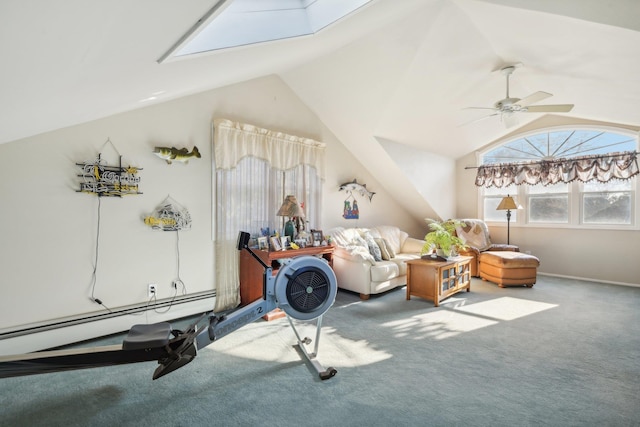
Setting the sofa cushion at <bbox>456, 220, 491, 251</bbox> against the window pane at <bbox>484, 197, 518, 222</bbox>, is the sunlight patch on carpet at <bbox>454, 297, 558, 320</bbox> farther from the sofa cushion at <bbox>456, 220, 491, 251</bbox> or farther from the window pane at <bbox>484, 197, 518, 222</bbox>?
the window pane at <bbox>484, 197, 518, 222</bbox>

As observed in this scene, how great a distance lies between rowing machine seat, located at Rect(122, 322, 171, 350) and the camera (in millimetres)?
1951

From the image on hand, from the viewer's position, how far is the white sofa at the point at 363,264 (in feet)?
14.3

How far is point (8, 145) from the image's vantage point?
260cm

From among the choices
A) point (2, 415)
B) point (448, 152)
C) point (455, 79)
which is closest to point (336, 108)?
point (455, 79)

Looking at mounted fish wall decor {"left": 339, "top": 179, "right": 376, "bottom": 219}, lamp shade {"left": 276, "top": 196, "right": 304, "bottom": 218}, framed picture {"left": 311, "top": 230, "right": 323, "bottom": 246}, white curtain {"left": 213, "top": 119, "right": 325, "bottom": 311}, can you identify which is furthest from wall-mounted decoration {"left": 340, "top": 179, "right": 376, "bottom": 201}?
lamp shade {"left": 276, "top": 196, "right": 304, "bottom": 218}

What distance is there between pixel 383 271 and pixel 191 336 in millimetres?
2873

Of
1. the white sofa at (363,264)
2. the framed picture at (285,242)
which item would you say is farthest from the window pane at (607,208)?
the framed picture at (285,242)

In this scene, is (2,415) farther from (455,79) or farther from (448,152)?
(448,152)

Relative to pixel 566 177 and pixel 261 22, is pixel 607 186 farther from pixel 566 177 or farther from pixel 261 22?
pixel 261 22

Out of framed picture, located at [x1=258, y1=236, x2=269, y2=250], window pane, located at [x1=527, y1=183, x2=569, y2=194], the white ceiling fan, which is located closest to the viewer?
the white ceiling fan

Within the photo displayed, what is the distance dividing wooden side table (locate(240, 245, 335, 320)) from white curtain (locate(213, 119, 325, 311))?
11cm

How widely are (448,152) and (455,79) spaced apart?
272cm

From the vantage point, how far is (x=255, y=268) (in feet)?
12.3

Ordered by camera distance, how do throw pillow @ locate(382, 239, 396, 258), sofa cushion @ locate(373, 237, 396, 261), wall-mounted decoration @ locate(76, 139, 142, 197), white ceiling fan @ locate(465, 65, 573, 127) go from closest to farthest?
wall-mounted decoration @ locate(76, 139, 142, 197)
white ceiling fan @ locate(465, 65, 573, 127)
sofa cushion @ locate(373, 237, 396, 261)
throw pillow @ locate(382, 239, 396, 258)
